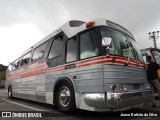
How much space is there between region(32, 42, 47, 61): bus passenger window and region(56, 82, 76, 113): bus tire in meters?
2.28

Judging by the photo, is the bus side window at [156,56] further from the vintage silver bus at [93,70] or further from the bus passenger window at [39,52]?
the bus passenger window at [39,52]

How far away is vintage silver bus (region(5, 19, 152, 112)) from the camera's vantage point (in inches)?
195

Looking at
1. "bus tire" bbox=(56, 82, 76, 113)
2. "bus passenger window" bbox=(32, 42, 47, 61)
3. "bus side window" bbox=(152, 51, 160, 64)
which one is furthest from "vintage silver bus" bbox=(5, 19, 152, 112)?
"bus side window" bbox=(152, 51, 160, 64)

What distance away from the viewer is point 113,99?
4777 mm

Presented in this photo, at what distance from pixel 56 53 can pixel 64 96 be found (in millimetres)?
1655

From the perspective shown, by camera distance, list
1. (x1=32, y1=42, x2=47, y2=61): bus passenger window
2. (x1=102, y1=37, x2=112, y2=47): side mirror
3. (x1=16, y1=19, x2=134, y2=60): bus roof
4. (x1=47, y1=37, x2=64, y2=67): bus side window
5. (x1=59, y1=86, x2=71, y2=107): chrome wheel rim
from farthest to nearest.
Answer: (x1=32, y1=42, x2=47, y2=61): bus passenger window
(x1=47, y1=37, x2=64, y2=67): bus side window
(x1=59, y1=86, x2=71, y2=107): chrome wheel rim
(x1=16, y1=19, x2=134, y2=60): bus roof
(x1=102, y1=37, x2=112, y2=47): side mirror

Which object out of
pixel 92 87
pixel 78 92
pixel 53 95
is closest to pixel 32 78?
pixel 53 95

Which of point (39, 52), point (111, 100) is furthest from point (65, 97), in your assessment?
point (39, 52)

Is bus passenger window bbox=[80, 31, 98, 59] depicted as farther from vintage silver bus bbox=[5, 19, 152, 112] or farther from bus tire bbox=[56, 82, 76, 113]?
bus tire bbox=[56, 82, 76, 113]

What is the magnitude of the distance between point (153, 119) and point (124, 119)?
740mm

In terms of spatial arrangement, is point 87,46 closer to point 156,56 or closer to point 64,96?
point 64,96

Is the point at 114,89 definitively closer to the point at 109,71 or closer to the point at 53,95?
the point at 109,71

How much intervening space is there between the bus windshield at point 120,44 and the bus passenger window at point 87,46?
1.23 ft

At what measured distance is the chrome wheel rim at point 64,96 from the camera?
6.04m
